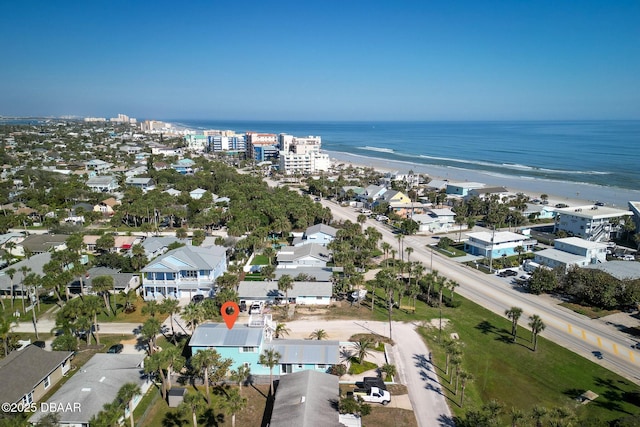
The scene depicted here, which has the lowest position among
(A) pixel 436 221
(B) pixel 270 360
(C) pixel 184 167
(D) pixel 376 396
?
(D) pixel 376 396

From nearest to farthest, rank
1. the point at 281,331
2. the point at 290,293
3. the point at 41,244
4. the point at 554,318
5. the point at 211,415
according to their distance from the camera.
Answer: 1. the point at 211,415
2. the point at 281,331
3. the point at 554,318
4. the point at 290,293
5. the point at 41,244

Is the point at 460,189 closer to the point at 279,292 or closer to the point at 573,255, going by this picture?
the point at 573,255

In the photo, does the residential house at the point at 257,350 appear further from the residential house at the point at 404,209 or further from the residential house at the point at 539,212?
the residential house at the point at 539,212

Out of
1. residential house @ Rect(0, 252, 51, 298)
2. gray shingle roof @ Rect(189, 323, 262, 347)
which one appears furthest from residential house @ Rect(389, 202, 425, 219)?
residential house @ Rect(0, 252, 51, 298)

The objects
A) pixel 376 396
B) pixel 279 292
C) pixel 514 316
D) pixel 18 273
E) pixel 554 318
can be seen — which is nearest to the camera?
pixel 376 396

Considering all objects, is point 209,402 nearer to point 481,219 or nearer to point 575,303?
point 575,303

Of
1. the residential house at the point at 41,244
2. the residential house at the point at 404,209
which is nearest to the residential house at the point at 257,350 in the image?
the residential house at the point at 41,244

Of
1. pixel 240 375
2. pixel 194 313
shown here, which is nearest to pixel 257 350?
pixel 240 375
